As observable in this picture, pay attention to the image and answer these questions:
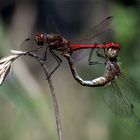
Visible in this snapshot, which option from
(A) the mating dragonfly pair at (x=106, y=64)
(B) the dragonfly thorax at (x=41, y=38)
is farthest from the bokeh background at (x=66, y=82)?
(B) the dragonfly thorax at (x=41, y=38)

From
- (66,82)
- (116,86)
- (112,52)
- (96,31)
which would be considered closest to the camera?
(112,52)

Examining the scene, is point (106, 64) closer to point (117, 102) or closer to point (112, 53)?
point (112, 53)

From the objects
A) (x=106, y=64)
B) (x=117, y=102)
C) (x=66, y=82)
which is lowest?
(x=66, y=82)

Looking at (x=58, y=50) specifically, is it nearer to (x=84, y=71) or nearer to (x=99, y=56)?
(x=99, y=56)

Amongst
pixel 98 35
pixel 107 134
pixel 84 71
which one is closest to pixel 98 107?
pixel 107 134

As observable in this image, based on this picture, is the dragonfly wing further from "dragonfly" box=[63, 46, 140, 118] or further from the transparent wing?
the transparent wing

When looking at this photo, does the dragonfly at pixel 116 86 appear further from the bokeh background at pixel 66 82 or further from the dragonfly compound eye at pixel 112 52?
the bokeh background at pixel 66 82

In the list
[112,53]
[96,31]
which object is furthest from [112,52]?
[96,31]
